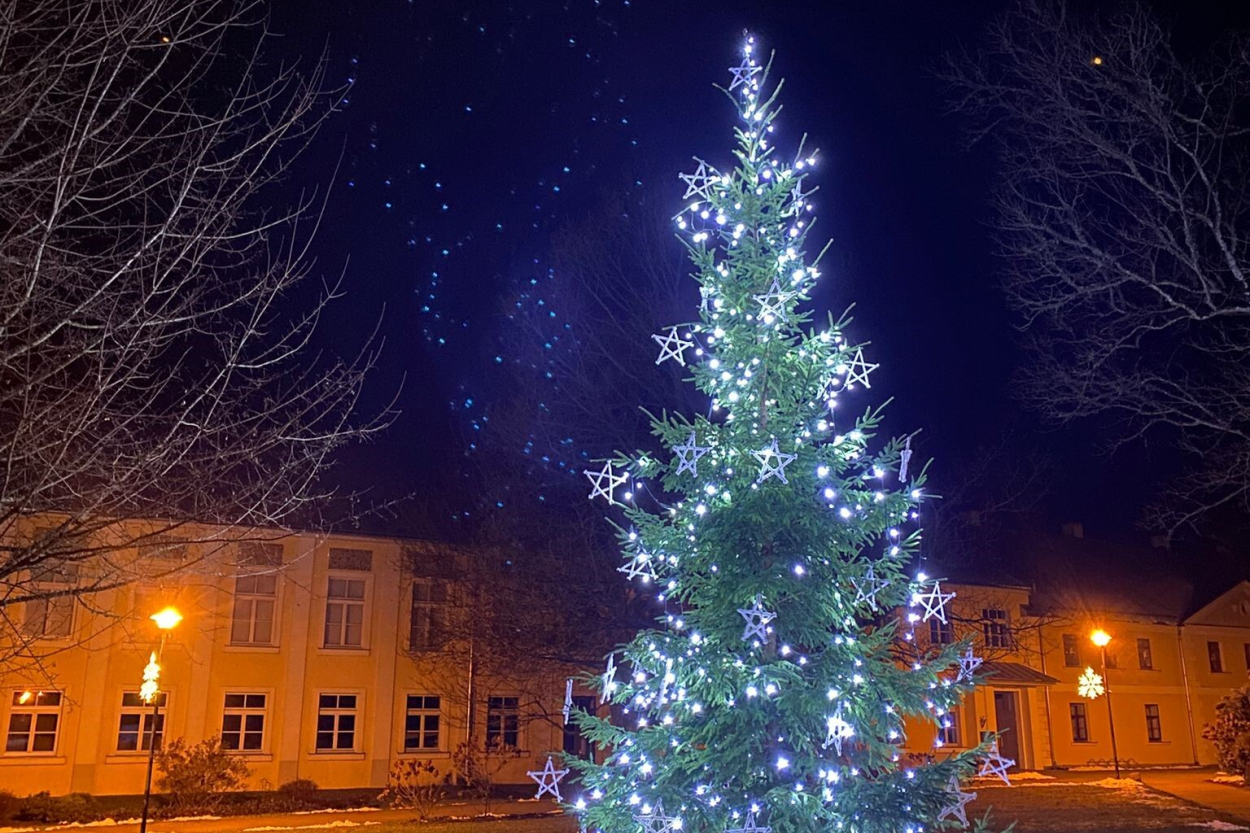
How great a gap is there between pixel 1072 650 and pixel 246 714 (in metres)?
31.5

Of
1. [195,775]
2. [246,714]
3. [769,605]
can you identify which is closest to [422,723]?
[246,714]

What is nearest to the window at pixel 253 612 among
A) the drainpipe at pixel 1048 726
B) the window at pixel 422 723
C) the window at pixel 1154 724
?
the window at pixel 422 723

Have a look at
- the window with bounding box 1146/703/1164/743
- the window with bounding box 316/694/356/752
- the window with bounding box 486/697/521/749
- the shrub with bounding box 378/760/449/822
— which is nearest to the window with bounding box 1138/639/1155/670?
the window with bounding box 1146/703/1164/743

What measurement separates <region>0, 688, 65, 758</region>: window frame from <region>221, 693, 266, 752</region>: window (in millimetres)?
3904

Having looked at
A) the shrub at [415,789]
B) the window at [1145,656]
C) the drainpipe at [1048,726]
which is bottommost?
the shrub at [415,789]

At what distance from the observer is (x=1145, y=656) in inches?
1666

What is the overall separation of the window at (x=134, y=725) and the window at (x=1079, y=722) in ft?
108

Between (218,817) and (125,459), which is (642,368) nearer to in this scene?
(125,459)

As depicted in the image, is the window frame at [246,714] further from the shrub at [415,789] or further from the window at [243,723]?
the shrub at [415,789]

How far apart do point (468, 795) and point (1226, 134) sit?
23.3 metres

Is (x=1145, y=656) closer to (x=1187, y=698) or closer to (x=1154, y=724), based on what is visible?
(x=1187, y=698)

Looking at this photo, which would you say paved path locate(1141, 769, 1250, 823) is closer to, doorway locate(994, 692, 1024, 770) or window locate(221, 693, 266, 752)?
doorway locate(994, 692, 1024, 770)

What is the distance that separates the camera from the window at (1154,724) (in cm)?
4138

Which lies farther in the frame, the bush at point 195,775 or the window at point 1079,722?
the window at point 1079,722
